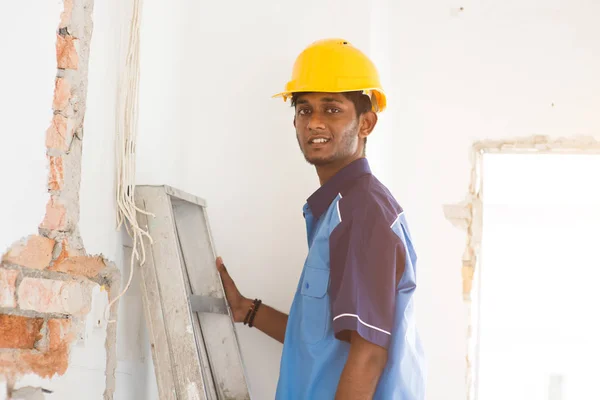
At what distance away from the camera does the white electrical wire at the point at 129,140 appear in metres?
1.65

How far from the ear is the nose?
0.45ft

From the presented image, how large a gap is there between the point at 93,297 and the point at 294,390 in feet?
1.97

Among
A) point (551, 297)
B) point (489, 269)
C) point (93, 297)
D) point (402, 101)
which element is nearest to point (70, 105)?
point (93, 297)

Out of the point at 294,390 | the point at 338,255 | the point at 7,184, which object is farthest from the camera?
the point at 294,390

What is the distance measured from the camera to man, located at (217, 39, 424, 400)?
56.6 inches

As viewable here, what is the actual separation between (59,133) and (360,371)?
0.90 meters

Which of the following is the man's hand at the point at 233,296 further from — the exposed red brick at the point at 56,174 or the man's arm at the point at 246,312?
the exposed red brick at the point at 56,174

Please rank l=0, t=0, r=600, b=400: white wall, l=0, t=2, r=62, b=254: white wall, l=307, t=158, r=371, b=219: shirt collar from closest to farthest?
l=0, t=2, r=62, b=254: white wall
l=307, t=158, r=371, b=219: shirt collar
l=0, t=0, r=600, b=400: white wall

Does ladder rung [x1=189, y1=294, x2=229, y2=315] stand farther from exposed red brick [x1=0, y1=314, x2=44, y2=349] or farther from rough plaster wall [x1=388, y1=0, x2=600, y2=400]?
rough plaster wall [x1=388, y1=0, x2=600, y2=400]

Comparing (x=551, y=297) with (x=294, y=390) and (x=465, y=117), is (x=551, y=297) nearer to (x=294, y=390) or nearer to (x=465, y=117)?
(x=465, y=117)

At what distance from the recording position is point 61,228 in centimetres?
142

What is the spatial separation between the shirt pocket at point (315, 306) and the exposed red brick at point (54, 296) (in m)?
0.57

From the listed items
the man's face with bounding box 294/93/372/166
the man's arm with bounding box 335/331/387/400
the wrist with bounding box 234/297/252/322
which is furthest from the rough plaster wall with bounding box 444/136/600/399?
the man's arm with bounding box 335/331/387/400

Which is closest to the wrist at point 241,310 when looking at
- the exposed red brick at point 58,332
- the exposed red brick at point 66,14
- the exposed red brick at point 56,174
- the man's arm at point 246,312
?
the man's arm at point 246,312
